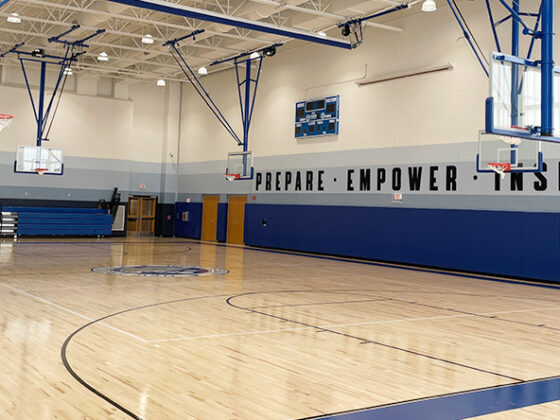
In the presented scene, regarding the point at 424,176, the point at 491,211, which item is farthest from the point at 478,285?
the point at 424,176

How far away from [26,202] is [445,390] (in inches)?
1029

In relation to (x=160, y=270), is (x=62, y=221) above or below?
above

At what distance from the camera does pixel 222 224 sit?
28797 millimetres

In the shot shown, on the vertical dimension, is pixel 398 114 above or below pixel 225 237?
above

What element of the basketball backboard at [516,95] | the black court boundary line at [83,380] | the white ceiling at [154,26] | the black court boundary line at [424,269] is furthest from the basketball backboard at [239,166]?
the black court boundary line at [83,380]

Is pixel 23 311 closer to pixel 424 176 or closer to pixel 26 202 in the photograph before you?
pixel 424 176

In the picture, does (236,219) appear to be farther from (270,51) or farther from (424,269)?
(424,269)

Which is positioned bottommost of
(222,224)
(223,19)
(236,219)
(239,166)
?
(222,224)

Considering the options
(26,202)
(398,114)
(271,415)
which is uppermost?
(398,114)

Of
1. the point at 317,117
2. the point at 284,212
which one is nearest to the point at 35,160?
the point at 284,212

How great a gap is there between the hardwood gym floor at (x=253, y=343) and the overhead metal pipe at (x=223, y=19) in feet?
23.0

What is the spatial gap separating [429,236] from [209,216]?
13.2 meters

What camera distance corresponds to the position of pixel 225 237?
28734 mm

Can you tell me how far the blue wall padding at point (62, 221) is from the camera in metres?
27.3
